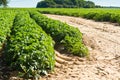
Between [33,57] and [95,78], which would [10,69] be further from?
[95,78]

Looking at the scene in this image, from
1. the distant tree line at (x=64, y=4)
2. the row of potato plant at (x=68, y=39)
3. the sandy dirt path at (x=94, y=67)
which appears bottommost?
the distant tree line at (x=64, y=4)

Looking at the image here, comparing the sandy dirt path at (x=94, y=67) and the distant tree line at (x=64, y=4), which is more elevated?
the sandy dirt path at (x=94, y=67)

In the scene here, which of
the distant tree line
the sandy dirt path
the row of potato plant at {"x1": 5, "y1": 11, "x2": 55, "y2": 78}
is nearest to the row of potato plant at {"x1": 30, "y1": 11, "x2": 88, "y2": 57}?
the sandy dirt path

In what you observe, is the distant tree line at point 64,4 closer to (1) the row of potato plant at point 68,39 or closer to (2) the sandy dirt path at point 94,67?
(1) the row of potato plant at point 68,39

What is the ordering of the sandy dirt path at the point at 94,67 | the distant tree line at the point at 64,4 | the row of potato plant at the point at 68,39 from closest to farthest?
1. the sandy dirt path at the point at 94,67
2. the row of potato plant at the point at 68,39
3. the distant tree line at the point at 64,4

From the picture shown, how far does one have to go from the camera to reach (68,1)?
10775 cm

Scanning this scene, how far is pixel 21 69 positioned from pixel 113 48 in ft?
23.0

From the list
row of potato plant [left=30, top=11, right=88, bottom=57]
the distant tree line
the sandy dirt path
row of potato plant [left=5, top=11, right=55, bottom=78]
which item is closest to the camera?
row of potato plant [left=5, top=11, right=55, bottom=78]

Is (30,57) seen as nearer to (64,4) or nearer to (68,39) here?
(68,39)

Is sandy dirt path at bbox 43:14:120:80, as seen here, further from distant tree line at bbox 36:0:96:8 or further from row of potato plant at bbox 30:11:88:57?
distant tree line at bbox 36:0:96:8

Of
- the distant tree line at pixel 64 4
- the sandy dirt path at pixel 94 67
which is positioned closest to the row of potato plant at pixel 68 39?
the sandy dirt path at pixel 94 67

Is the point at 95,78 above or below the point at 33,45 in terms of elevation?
below

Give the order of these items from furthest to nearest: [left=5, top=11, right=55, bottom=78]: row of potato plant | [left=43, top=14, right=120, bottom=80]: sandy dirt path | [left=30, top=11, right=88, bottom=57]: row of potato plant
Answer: [left=30, top=11, right=88, bottom=57]: row of potato plant, [left=43, top=14, right=120, bottom=80]: sandy dirt path, [left=5, top=11, right=55, bottom=78]: row of potato plant

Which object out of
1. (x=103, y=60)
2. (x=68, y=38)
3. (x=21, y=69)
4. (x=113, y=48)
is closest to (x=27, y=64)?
(x=21, y=69)
